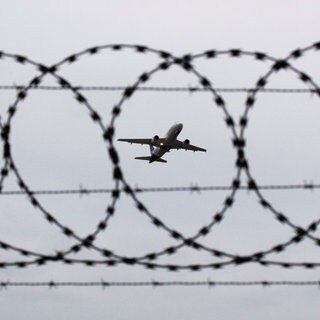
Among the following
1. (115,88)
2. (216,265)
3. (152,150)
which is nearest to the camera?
(216,265)

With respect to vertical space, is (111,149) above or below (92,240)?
above

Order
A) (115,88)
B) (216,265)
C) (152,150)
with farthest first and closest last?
1. (152,150)
2. (115,88)
3. (216,265)

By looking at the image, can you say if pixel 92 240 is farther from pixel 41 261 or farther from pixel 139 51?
pixel 139 51

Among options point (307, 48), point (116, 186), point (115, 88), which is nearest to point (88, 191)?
point (116, 186)

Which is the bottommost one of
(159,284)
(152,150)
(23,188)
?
(159,284)

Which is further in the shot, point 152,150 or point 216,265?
point 152,150

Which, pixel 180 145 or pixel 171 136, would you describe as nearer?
pixel 171 136

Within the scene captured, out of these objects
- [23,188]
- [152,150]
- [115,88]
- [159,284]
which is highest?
[152,150]

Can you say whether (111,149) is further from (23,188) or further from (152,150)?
(152,150)

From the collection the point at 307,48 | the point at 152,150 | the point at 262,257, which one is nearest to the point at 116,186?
the point at 262,257
